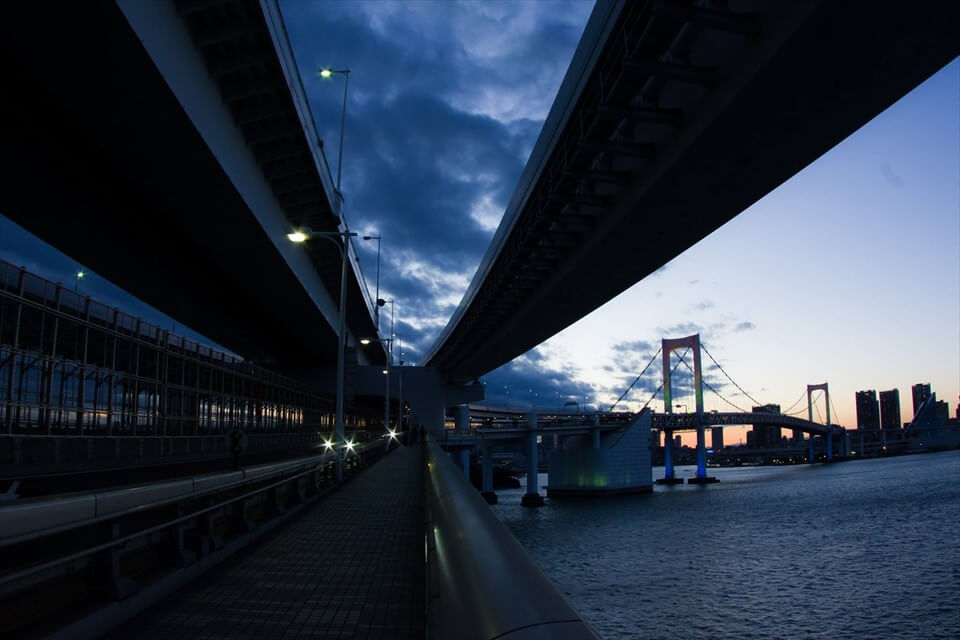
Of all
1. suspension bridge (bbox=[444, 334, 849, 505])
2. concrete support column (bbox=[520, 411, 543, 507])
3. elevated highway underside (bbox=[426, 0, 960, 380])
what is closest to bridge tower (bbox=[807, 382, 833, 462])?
suspension bridge (bbox=[444, 334, 849, 505])

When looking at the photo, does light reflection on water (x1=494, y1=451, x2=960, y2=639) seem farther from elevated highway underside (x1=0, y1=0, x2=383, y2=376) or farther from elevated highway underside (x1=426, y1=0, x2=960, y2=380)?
elevated highway underside (x1=0, y1=0, x2=383, y2=376)

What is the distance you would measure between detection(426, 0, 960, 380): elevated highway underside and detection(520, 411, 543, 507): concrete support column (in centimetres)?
4799

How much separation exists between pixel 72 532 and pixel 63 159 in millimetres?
11412

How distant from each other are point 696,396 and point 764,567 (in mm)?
75767

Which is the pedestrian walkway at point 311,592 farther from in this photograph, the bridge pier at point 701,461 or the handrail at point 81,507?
the bridge pier at point 701,461

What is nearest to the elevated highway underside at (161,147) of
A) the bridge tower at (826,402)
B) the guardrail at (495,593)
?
the guardrail at (495,593)

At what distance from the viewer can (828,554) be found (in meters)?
31.0

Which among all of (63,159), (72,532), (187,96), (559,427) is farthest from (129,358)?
(559,427)

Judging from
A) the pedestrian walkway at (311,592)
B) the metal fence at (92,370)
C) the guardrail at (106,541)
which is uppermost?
the metal fence at (92,370)

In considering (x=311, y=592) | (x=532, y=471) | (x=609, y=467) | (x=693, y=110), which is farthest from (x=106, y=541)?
(x=609, y=467)

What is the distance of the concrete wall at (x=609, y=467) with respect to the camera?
78312mm

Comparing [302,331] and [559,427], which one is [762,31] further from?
[559,427]

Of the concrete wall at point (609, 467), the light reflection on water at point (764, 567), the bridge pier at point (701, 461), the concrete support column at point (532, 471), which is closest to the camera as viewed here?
the light reflection on water at point (764, 567)

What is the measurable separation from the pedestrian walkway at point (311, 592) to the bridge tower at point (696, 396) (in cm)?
9593
